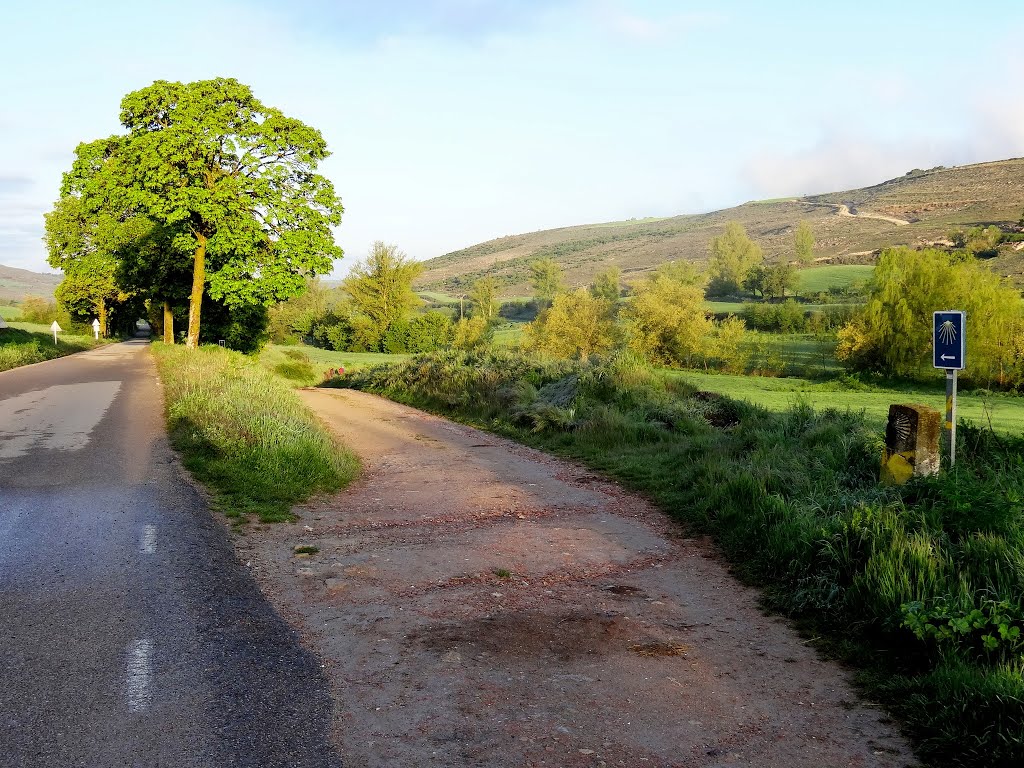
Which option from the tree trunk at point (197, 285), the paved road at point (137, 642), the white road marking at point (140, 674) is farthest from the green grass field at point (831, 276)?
the white road marking at point (140, 674)

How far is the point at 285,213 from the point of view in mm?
31641

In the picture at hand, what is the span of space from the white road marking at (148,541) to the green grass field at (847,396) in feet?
90.2

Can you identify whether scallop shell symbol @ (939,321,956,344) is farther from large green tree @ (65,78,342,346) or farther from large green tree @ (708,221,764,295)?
large green tree @ (708,221,764,295)

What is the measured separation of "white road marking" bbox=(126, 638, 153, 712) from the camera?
168 inches

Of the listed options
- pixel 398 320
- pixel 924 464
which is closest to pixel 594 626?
pixel 924 464

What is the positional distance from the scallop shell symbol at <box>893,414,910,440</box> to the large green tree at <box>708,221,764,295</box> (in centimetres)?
13010

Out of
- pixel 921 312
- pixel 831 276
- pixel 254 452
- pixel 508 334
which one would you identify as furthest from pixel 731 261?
pixel 254 452

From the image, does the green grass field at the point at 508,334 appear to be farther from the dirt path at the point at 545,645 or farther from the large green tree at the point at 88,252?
the dirt path at the point at 545,645

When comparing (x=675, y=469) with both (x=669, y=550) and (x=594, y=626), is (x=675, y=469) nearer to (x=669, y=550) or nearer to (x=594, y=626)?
(x=669, y=550)

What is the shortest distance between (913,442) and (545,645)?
5401 millimetres

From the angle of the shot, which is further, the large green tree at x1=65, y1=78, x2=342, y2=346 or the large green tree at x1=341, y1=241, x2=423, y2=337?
the large green tree at x1=341, y1=241, x2=423, y2=337

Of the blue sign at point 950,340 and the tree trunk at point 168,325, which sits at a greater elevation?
the tree trunk at point 168,325

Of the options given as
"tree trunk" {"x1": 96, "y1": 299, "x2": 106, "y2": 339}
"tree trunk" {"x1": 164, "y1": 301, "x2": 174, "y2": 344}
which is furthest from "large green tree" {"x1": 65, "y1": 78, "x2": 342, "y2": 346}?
"tree trunk" {"x1": 96, "y1": 299, "x2": 106, "y2": 339}

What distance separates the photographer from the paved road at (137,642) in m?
3.90
